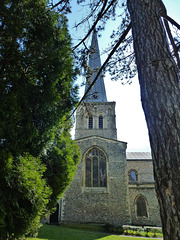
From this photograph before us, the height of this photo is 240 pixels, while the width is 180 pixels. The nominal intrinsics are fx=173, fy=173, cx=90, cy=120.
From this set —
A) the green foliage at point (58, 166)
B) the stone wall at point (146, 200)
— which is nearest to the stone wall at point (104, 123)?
the stone wall at point (146, 200)

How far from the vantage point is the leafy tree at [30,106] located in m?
3.10

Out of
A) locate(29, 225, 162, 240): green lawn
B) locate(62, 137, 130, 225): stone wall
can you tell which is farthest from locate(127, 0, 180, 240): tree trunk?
locate(62, 137, 130, 225): stone wall

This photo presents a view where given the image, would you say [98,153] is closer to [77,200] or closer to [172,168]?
[77,200]

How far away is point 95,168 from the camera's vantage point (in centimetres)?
1672

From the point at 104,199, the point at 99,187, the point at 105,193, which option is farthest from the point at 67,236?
the point at 99,187

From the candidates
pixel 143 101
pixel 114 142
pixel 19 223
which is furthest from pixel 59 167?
pixel 114 142

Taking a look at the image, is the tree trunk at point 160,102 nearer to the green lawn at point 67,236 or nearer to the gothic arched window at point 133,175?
the green lawn at point 67,236

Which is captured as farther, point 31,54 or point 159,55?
point 31,54

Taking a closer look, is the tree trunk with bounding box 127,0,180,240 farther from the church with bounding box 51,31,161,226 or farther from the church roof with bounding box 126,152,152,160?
the church roof with bounding box 126,152,152,160

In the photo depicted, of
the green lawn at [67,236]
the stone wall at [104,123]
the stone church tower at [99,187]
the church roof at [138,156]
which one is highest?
the stone wall at [104,123]

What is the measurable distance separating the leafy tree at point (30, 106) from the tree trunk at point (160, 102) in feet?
7.52

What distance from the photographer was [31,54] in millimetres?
4117

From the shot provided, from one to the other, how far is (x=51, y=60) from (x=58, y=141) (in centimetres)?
240

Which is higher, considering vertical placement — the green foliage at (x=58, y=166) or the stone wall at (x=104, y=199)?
the green foliage at (x=58, y=166)
